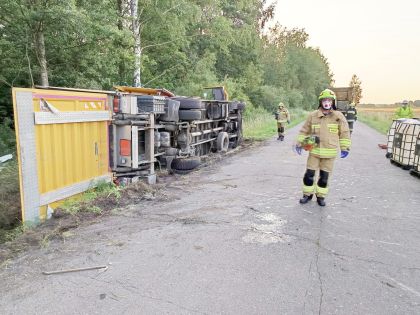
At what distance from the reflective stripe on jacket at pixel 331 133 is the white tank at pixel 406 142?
3671 millimetres

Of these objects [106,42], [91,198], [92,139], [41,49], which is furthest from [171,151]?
[106,42]

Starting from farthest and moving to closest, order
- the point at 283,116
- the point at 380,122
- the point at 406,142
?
the point at 380,122
the point at 283,116
the point at 406,142

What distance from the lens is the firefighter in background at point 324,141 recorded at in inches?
203

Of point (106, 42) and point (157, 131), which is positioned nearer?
point (157, 131)

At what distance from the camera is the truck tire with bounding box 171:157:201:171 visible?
765 centimetres

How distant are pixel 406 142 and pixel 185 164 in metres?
5.32

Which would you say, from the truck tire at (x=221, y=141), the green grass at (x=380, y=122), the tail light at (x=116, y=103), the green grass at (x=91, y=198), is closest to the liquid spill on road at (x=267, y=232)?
the green grass at (x=91, y=198)

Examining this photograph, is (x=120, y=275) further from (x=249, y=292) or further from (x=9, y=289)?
(x=249, y=292)

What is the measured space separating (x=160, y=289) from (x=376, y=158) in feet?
30.0

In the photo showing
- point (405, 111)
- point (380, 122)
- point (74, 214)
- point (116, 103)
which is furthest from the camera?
point (380, 122)

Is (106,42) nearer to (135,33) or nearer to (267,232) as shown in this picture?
(135,33)

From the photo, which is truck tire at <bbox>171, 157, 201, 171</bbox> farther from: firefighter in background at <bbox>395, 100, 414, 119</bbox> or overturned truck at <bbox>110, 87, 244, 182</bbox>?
firefighter in background at <bbox>395, 100, 414, 119</bbox>

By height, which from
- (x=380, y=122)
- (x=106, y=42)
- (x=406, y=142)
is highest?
(x=106, y=42)

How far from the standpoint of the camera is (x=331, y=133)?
17.0 ft
